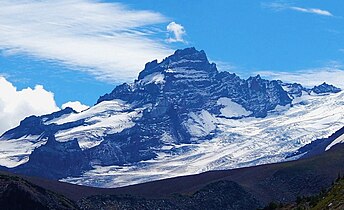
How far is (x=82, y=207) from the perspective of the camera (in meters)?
162

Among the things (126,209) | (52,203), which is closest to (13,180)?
(52,203)

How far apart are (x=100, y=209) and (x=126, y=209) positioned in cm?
559

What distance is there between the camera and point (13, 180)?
485ft

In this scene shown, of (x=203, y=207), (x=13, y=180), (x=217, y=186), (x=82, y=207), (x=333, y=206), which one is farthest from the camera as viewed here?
(x=217, y=186)

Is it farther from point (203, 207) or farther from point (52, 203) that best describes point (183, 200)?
point (52, 203)

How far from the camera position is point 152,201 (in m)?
186

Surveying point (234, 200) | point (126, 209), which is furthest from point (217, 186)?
point (126, 209)

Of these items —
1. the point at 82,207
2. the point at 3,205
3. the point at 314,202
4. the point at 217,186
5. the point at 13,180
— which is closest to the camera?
the point at 314,202

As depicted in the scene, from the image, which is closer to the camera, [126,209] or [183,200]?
[126,209]

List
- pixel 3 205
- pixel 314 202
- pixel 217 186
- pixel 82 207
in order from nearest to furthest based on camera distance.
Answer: pixel 314 202
pixel 3 205
pixel 82 207
pixel 217 186

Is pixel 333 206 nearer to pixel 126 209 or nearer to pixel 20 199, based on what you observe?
pixel 20 199

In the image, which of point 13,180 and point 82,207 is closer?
point 13,180

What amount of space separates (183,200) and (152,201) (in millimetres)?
7610

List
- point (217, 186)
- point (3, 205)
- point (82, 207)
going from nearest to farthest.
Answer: point (3, 205) < point (82, 207) < point (217, 186)
